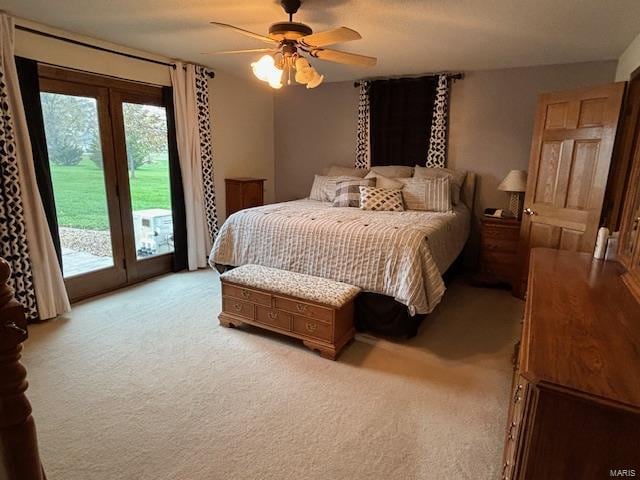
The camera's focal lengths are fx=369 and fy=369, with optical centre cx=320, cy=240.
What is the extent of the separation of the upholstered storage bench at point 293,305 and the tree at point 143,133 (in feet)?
5.91

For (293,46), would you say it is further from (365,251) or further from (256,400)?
(256,400)

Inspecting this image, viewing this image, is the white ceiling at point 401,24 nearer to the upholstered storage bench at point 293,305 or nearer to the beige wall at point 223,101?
the beige wall at point 223,101

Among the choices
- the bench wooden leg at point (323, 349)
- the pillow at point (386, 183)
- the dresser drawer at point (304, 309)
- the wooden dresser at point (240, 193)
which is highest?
the pillow at point (386, 183)

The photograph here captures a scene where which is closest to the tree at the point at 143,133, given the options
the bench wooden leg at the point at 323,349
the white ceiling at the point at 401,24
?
the white ceiling at the point at 401,24

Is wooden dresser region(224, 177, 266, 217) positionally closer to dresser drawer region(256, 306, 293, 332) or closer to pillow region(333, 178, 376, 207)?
pillow region(333, 178, 376, 207)

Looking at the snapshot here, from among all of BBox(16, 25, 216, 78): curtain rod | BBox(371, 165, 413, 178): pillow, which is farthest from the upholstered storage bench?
BBox(16, 25, 216, 78): curtain rod

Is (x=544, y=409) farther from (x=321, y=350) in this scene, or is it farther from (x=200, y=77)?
(x=200, y=77)

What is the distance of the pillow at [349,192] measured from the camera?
12.8 feet

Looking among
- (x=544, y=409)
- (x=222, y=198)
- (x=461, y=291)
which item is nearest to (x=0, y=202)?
(x=222, y=198)

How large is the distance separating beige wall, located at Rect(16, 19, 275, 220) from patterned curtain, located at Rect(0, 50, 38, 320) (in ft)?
1.34

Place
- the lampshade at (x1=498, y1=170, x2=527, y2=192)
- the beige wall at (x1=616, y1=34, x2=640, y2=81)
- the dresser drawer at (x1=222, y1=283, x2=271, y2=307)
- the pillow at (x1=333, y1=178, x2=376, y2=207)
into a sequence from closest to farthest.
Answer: the dresser drawer at (x1=222, y1=283, x2=271, y2=307) < the beige wall at (x1=616, y1=34, x2=640, y2=81) < the lampshade at (x1=498, y1=170, x2=527, y2=192) < the pillow at (x1=333, y1=178, x2=376, y2=207)

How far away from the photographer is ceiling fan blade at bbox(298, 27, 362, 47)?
2.10 meters

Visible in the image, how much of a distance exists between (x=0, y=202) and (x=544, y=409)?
3.36 m

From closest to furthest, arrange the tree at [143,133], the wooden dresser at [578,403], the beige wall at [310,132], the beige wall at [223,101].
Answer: the wooden dresser at [578,403] < the beige wall at [223,101] < the tree at [143,133] < the beige wall at [310,132]
